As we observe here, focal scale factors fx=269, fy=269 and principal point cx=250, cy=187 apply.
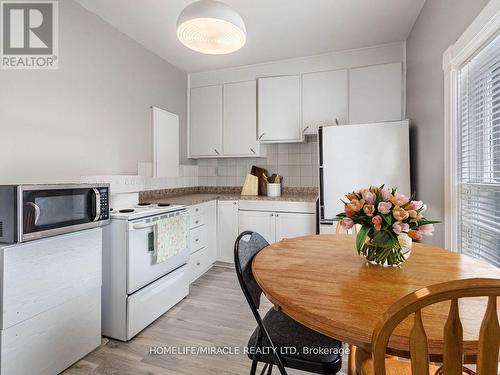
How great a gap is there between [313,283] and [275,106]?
2753 mm

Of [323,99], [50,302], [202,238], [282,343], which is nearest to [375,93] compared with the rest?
[323,99]

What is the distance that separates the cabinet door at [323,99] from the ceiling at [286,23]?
0.95ft

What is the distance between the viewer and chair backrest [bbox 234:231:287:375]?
1.02 meters

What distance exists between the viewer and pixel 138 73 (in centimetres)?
283

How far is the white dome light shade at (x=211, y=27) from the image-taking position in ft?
4.34

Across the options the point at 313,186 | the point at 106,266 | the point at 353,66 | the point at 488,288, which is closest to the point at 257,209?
the point at 313,186

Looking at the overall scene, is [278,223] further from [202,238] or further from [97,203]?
[97,203]

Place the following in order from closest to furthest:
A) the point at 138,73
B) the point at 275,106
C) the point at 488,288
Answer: the point at 488,288 → the point at 138,73 → the point at 275,106

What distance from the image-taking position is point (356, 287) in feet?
2.96

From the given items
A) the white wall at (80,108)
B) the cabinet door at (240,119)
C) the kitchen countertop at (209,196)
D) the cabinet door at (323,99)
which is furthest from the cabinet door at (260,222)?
the white wall at (80,108)

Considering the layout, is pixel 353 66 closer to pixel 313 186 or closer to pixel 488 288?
pixel 313 186

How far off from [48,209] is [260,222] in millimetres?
2111

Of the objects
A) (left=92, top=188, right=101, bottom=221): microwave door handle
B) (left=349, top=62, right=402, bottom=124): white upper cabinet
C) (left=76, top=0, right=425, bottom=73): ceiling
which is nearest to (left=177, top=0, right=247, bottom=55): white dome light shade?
(left=76, top=0, right=425, bottom=73): ceiling

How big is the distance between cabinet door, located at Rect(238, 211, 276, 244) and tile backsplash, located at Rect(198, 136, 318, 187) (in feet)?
2.29
